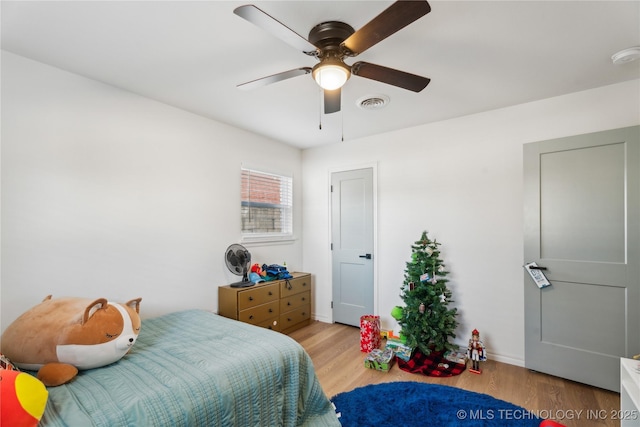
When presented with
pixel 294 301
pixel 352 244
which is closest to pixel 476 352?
pixel 352 244

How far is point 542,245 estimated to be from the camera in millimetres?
2627

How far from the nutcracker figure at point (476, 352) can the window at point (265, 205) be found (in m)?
2.52

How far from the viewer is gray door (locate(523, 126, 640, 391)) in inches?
89.7

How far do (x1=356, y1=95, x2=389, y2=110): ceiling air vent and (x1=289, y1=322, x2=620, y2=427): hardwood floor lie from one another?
2513 millimetres

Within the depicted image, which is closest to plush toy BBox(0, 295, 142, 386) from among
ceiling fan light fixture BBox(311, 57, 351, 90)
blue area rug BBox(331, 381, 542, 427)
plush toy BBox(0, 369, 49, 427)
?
plush toy BBox(0, 369, 49, 427)

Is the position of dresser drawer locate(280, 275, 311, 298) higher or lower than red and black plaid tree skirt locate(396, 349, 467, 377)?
higher

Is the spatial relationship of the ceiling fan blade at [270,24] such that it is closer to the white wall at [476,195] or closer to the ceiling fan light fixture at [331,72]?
the ceiling fan light fixture at [331,72]

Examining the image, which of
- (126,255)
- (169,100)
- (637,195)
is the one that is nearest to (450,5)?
(637,195)

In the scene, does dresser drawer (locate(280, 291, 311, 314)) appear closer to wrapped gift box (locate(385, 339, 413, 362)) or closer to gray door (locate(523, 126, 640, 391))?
wrapped gift box (locate(385, 339, 413, 362))

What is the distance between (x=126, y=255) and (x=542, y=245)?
3689 mm

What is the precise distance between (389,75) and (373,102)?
1.01 m

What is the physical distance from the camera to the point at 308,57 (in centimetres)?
200

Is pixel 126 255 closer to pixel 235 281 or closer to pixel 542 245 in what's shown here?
pixel 235 281

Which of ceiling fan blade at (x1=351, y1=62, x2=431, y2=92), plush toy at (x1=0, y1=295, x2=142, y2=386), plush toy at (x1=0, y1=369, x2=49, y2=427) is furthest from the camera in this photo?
ceiling fan blade at (x1=351, y1=62, x2=431, y2=92)
